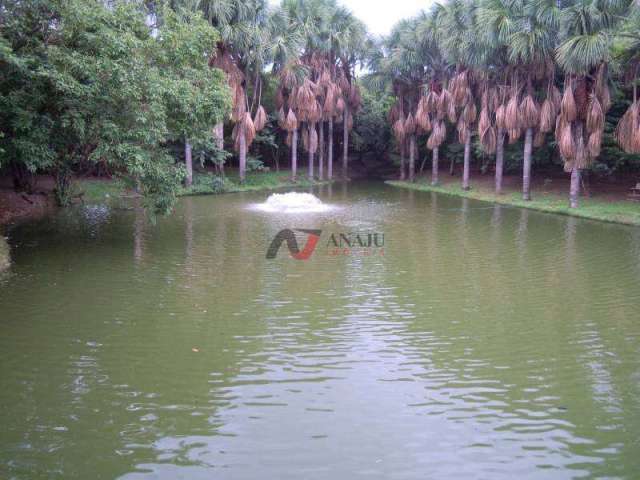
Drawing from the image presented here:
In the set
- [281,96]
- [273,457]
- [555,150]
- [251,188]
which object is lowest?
[273,457]

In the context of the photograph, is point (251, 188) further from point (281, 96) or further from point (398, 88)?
point (398, 88)

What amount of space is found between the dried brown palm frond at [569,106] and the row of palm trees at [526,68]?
37 mm

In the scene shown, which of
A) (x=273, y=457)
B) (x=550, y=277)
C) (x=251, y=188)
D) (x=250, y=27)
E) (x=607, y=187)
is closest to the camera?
(x=273, y=457)

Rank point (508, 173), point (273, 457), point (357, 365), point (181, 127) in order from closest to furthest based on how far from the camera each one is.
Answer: point (273, 457), point (357, 365), point (181, 127), point (508, 173)

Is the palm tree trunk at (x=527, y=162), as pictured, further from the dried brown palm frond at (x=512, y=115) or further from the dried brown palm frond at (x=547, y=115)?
the dried brown palm frond at (x=547, y=115)

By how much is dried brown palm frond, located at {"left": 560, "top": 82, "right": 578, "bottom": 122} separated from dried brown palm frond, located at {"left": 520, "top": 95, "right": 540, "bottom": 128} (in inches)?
118

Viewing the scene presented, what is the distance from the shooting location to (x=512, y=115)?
2586cm

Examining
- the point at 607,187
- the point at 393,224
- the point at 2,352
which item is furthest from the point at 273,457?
the point at 607,187

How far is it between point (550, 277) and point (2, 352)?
9313mm

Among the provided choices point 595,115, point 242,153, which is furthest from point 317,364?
point 242,153

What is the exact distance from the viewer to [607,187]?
2800 cm

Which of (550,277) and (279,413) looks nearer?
(279,413)

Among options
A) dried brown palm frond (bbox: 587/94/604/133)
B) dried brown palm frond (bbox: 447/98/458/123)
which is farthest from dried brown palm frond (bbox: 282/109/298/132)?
dried brown palm frond (bbox: 587/94/604/133)

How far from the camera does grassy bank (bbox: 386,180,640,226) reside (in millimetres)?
20308
